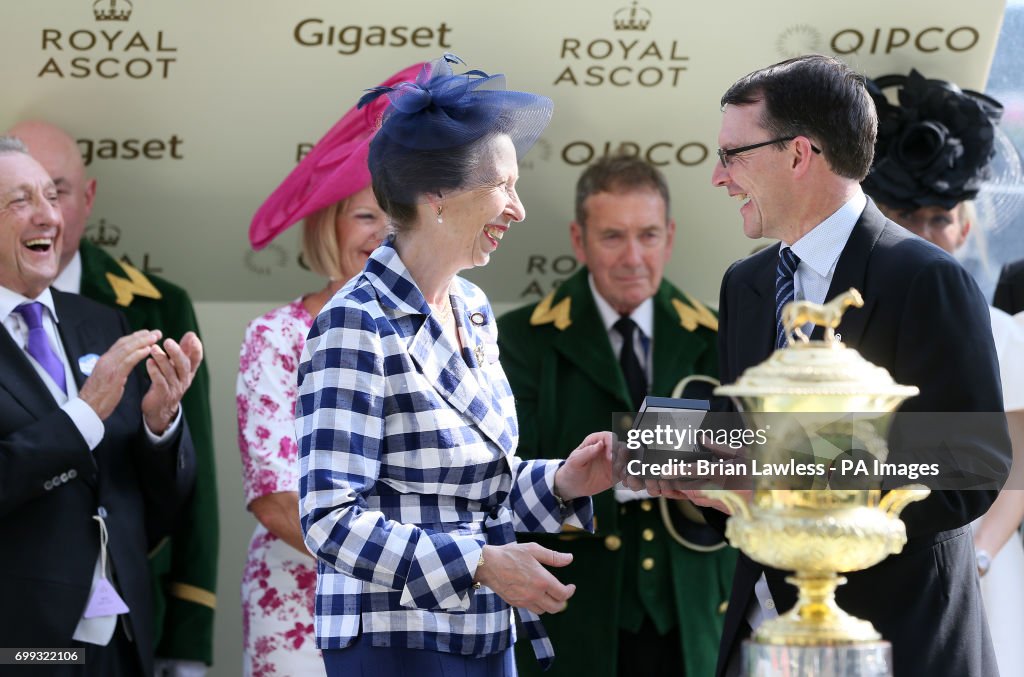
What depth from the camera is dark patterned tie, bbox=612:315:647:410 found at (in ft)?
14.6

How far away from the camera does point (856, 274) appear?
8.97 feet

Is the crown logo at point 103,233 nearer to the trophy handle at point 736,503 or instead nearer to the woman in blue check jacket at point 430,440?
the woman in blue check jacket at point 430,440

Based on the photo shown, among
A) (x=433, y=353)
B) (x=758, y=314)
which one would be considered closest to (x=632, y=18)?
(x=758, y=314)

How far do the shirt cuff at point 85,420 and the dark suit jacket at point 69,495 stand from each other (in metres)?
0.02

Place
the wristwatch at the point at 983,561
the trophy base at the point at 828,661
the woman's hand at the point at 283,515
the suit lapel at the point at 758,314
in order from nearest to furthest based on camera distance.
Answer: the trophy base at the point at 828,661 < the suit lapel at the point at 758,314 < the woman's hand at the point at 283,515 < the wristwatch at the point at 983,561

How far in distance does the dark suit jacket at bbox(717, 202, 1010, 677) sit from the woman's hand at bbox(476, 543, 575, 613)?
0.50 metres

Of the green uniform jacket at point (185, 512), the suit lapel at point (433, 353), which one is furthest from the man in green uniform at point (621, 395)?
the suit lapel at point (433, 353)

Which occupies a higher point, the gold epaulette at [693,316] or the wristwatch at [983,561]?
the gold epaulette at [693,316]

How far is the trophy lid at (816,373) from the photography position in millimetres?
1826

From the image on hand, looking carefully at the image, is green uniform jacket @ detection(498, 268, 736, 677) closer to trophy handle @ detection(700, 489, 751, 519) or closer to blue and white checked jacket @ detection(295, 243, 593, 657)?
blue and white checked jacket @ detection(295, 243, 593, 657)

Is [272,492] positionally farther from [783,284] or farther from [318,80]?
[783,284]

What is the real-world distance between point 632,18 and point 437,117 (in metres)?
1.83

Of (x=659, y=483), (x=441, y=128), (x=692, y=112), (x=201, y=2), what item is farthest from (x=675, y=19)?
(x=659, y=483)

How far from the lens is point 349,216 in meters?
4.27
